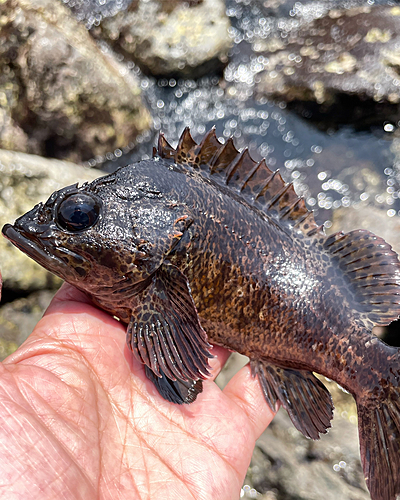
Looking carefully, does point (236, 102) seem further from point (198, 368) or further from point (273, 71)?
point (198, 368)

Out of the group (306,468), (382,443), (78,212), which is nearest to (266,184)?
(78,212)

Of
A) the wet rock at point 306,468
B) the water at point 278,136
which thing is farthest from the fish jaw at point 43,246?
the water at point 278,136

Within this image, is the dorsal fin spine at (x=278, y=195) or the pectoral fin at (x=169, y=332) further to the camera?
the dorsal fin spine at (x=278, y=195)

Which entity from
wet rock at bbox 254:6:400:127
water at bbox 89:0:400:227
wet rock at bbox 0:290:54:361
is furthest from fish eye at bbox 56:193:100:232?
wet rock at bbox 254:6:400:127

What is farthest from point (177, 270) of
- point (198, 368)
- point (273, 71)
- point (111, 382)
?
point (273, 71)

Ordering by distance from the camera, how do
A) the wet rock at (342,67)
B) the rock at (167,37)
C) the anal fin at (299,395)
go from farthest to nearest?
the rock at (167,37)
the wet rock at (342,67)
the anal fin at (299,395)

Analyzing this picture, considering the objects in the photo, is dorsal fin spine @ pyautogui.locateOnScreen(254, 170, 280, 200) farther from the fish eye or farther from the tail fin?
the tail fin

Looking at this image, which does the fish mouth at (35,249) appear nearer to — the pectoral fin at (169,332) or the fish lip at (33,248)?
the fish lip at (33,248)
